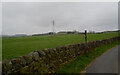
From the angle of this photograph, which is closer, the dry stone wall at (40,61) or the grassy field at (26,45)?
the dry stone wall at (40,61)

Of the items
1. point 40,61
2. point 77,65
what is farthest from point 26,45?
point 40,61

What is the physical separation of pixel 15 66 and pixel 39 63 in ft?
4.51

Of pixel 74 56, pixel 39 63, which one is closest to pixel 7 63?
pixel 39 63

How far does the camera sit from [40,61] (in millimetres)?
5426

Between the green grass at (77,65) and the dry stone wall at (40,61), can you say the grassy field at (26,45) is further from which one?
the green grass at (77,65)

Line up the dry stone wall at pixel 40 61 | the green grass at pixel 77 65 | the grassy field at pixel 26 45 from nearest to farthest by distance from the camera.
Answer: the dry stone wall at pixel 40 61
the green grass at pixel 77 65
the grassy field at pixel 26 45

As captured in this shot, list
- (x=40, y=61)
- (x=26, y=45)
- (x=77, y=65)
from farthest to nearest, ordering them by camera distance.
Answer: (x=26, y=45) → (x=77, y=65) → (x=40, y=61)

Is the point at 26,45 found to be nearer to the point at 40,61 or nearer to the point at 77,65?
the point at 77,65

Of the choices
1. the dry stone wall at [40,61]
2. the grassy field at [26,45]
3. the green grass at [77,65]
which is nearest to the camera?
the dry stone wall at [40,61]

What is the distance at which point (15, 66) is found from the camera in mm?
4117

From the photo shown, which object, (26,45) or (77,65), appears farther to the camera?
(26,45)

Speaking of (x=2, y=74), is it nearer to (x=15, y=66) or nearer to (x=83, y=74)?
(x=15, y=66)

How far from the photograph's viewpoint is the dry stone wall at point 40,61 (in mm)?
4038

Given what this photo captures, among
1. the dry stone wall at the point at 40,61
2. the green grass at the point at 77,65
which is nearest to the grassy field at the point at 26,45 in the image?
the dry stone wall at the point at 40,61
